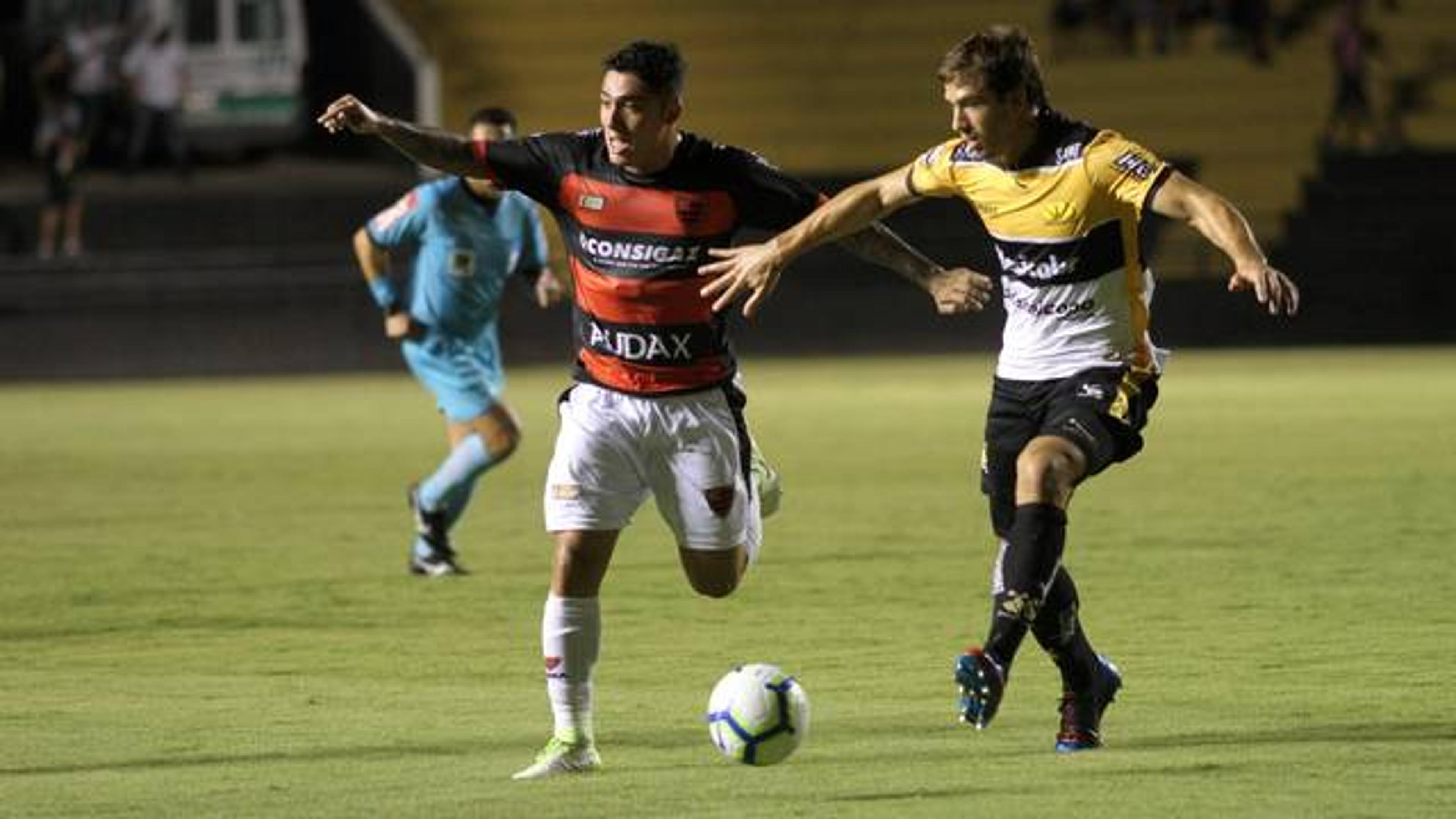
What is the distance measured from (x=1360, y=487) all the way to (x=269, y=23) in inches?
914

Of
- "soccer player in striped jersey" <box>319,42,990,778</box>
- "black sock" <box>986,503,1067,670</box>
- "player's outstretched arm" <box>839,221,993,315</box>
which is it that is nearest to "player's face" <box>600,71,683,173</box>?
"soccer player in striped jersey" <box>319,42,990,778</box>

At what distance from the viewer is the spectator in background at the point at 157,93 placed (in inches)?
1339

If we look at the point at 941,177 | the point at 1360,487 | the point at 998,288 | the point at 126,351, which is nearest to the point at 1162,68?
the point at 998,288

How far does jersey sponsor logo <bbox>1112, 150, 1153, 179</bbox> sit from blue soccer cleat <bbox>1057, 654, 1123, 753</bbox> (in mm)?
1325

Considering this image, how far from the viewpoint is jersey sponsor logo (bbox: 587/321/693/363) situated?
7.64m

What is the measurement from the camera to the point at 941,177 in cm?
773

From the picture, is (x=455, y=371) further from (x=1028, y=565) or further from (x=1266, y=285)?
(x=1266, y=285)

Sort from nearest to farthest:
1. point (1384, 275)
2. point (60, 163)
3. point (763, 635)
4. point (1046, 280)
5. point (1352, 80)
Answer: point (1046, 280) → point (763, 635) → point (1384, 275) → point (60, 163) → point (1352, 80)

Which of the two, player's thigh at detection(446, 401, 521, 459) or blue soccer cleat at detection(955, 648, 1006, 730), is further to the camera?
player's thigh at detection(446, 401, 521, 459)

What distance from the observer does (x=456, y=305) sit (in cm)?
1298

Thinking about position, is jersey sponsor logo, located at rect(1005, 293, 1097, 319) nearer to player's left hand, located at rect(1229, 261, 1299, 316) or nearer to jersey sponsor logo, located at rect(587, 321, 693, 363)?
player's left hand, located at rect(1229, 261, 1299, 316)

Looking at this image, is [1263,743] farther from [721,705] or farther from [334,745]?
[334,745]

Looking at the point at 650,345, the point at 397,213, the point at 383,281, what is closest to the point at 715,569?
the point at 650,345

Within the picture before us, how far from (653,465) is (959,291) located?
0.94m
